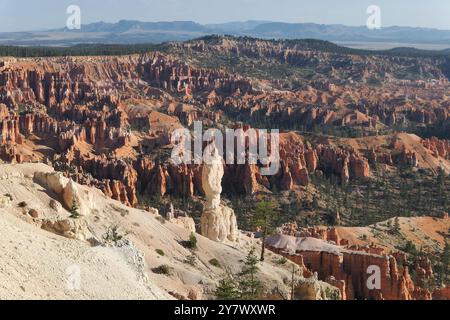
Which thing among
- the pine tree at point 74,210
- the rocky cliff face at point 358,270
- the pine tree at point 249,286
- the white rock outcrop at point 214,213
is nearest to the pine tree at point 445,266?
the rocky cliff face at point 358,270

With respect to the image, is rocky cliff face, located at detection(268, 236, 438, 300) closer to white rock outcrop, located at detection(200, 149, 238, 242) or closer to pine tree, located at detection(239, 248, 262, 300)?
white rock outcrop, located at detection(200, 149, 238, 242)

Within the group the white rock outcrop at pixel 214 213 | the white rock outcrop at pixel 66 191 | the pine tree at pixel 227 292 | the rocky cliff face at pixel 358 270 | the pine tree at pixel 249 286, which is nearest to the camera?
the pine tree at pixel 227 292

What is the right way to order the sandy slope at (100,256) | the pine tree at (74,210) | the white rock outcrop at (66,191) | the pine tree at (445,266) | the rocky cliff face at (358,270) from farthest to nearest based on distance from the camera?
the pine tree at (445,266), the rocky cliff face at (358,270), the white rock outcrop at (66,191), the pine tree at (74,210), the sandy slope at (100,256)

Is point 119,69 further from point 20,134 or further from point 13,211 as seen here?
point 13,211

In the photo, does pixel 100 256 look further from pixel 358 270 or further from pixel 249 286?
pixel 358 270

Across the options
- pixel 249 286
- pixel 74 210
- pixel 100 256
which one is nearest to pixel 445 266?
pixel 249 286

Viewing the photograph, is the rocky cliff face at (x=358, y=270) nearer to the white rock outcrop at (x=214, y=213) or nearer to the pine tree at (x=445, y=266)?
the white rock outcrop at (x=214, y=213)

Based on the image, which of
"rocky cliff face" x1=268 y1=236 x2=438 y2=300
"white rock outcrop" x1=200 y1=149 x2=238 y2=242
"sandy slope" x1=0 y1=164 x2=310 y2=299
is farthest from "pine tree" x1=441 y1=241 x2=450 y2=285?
"white rock outcrop" x1=200 y1=149 x2=238 y2=242

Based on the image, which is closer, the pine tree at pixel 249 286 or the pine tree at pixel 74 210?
the pine tree at pixel 249 286
